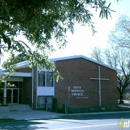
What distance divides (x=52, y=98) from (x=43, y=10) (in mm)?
31669

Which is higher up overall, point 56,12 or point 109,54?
point 109,54

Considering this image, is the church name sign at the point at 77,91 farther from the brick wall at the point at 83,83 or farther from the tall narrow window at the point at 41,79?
the tall narrow window at the point at 41,79

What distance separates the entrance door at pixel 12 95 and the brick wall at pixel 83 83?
5.81m

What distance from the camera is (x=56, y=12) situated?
3.29 m

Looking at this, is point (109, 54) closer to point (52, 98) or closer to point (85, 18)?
point (52, 98)

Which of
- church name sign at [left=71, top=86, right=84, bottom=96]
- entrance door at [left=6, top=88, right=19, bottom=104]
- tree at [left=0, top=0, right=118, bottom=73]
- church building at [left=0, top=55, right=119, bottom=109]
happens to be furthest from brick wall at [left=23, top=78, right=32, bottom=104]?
tree at [left=0, top=0, right=118, bottom=73]

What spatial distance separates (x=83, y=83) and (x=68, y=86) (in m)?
2.65

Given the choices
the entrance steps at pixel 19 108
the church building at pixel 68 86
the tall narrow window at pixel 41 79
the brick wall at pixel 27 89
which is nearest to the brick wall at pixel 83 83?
the church building at pixel 68 86

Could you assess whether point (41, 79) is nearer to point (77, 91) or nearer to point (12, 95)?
point (12, 95)

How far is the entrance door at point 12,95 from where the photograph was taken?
36156 mm

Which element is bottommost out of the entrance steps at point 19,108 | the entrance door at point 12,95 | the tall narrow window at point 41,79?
the entrance steps at point 19,108

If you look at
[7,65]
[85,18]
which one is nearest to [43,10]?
[85,18]

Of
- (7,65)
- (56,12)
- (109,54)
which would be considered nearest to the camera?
(56,12)

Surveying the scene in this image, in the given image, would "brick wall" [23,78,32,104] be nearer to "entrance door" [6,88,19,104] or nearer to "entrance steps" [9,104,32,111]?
"entrance door" [6,88,19,104]
